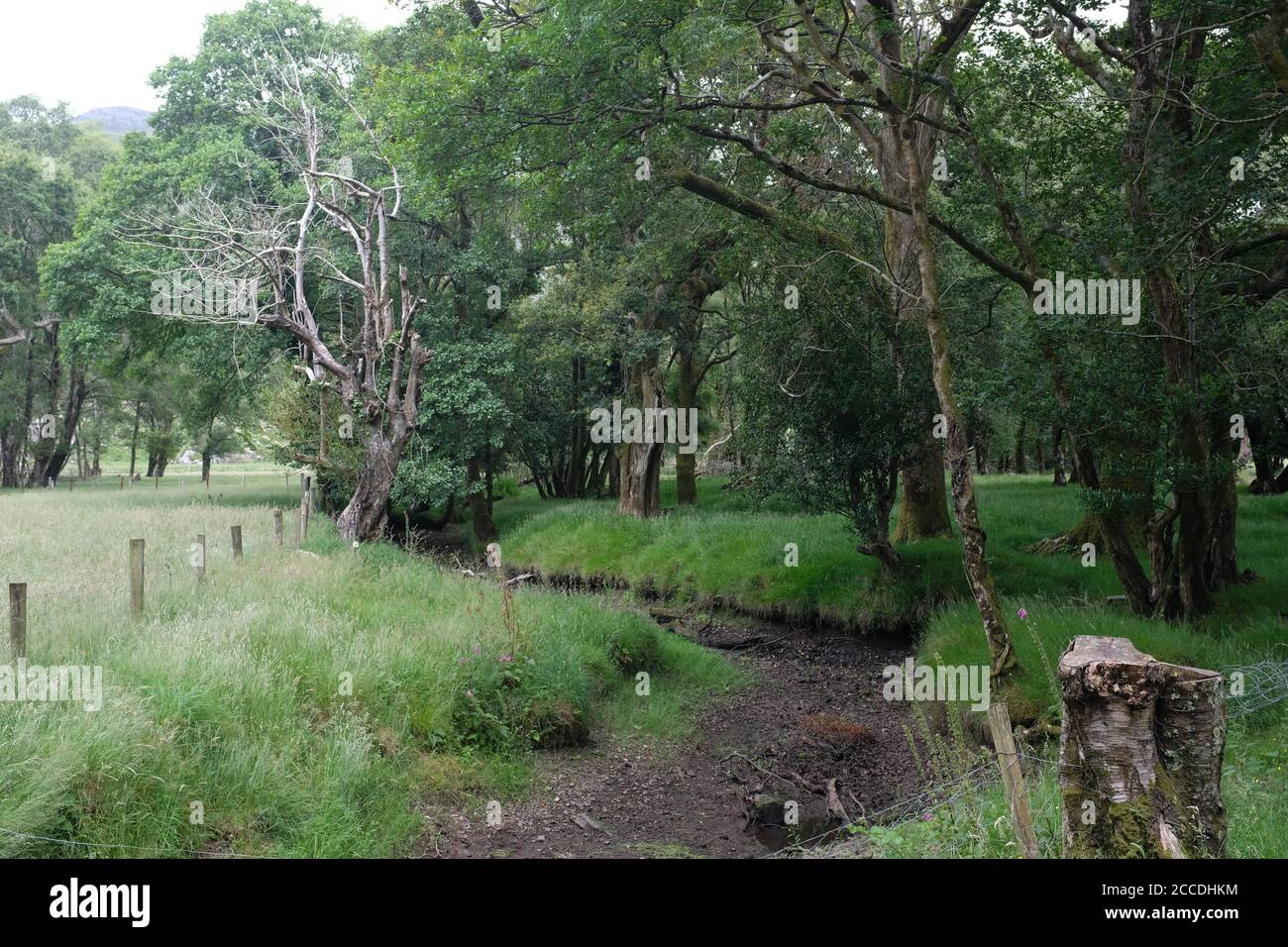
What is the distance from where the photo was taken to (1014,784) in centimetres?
455

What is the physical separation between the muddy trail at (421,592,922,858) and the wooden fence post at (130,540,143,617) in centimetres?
426

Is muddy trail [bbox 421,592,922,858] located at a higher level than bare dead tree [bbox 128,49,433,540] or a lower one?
lower

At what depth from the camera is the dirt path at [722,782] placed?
8.17 m

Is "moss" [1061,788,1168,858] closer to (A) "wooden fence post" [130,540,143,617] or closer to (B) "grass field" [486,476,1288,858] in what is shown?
(B) "grass field" [486,476,1288,858]

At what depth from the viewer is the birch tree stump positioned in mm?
3857

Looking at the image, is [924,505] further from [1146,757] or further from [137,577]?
[1146,757]

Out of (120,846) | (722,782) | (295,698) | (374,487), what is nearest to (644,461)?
(374,487)

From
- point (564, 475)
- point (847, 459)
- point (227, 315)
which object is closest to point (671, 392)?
point (564, 475)

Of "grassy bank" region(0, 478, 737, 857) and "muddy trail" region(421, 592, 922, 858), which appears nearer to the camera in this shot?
"grassy bank" region(0, 478, 737, 857)

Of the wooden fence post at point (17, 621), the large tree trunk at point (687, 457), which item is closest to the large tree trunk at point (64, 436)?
the large tree trunk at point (687, 457)

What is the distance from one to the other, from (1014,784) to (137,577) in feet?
29.9

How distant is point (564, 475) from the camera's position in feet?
120

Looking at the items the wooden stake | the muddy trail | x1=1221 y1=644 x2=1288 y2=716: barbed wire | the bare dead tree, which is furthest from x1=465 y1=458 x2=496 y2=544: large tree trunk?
the wooden stake
